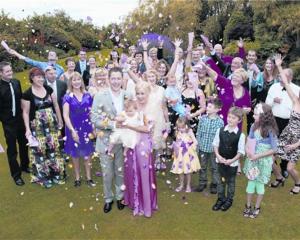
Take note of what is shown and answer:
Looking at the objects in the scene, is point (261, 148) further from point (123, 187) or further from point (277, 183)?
point (123, 187)

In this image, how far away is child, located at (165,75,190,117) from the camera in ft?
22.1

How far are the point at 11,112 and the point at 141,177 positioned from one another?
3.04 metres

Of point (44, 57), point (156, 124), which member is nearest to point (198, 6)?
point (44, 57)

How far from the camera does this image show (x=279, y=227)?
211 inches

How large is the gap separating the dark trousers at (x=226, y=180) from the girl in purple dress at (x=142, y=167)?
114cm

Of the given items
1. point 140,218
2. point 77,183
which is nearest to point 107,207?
point 140,218

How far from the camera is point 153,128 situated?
6426 millimetres

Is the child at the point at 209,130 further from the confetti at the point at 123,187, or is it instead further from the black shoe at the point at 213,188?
the confetti at the point at 123,187

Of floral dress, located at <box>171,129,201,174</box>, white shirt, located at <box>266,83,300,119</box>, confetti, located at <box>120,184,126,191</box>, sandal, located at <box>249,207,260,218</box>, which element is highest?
white shirt, located at <box>266,83,300,119</box>

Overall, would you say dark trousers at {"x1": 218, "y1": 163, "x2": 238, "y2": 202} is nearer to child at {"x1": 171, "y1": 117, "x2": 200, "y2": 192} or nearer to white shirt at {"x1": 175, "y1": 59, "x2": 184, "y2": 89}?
child at {"x1": 171, "y1": 117, "x2": 200, "y2": 192}

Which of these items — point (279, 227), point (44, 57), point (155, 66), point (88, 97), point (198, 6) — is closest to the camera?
point (279, 227)

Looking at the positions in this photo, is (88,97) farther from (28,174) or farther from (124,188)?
(28,174)

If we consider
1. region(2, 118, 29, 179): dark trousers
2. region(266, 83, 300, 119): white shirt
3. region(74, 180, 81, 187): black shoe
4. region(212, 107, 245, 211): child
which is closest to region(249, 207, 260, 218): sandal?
region(212, 107, 245, 211): child

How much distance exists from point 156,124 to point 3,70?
3104mm
